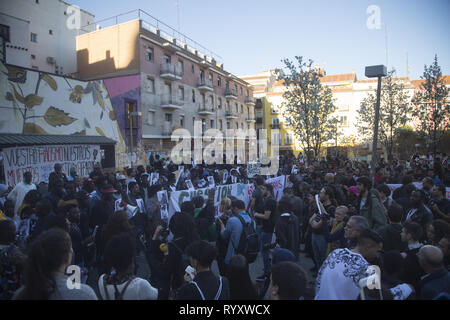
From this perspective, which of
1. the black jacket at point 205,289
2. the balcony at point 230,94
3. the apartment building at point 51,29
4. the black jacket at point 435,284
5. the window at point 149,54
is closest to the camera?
the black jacket at point 205,289

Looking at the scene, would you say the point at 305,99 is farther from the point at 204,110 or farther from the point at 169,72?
the point at 204,110

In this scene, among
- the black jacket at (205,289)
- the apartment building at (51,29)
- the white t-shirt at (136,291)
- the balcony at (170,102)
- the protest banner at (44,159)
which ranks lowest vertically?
the black jacket at (205,289)

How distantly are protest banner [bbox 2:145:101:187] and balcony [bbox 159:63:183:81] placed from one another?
1447cm

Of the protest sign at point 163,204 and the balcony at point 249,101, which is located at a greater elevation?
the balcony at point 249,101

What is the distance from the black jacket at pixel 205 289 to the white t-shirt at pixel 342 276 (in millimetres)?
866

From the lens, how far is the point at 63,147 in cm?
1452

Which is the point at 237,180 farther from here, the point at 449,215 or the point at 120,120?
the point at 120,120

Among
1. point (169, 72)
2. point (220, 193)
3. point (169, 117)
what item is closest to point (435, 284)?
point (220, 193)

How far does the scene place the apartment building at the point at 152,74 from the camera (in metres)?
26.4

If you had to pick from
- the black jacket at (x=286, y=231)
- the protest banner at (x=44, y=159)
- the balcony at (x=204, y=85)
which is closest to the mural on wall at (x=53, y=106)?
the protest banner at (x=44, y=159)

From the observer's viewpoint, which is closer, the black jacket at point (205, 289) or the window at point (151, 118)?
the black jacket at point (205, 289)

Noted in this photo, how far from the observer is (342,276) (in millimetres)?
2512

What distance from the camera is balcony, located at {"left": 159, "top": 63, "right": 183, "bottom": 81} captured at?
28.6 m

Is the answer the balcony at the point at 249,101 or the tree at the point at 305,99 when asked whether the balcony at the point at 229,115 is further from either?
the tree at the point at 305,99
